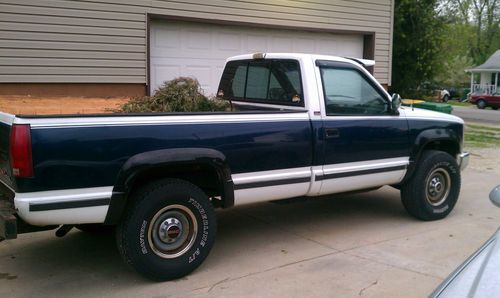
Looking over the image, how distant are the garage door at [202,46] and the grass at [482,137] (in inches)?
217

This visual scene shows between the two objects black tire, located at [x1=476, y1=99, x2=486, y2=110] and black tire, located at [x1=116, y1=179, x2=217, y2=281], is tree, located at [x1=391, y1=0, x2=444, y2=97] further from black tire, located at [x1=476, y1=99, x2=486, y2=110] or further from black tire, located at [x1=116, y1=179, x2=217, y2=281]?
black tire, located at [x1=476, y1=99, x2=486, y2=110]

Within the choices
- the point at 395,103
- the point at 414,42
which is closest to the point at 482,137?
the point at 414,42

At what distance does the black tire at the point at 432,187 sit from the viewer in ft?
20.1

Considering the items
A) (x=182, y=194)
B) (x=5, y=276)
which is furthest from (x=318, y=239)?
(x=5, y=276)

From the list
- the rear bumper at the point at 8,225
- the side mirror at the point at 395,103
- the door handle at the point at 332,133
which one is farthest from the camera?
the side mirror at the point at 395,103

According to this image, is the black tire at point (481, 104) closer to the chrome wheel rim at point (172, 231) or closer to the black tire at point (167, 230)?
the black tire at point (167, 230)

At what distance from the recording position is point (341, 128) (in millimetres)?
5344

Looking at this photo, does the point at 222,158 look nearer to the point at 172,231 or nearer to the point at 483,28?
the point at 172,231

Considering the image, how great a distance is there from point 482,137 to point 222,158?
41.6 ft

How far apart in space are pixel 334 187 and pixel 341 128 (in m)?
0.61

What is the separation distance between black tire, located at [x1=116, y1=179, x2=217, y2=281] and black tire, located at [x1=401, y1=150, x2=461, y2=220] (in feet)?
8.84

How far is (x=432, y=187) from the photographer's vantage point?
6.28m

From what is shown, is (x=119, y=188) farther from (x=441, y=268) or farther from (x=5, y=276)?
(x=441, y=268)

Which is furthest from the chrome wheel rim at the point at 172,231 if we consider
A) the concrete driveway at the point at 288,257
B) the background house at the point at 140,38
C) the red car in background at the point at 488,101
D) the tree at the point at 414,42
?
the red car in background at the point at 488,101
